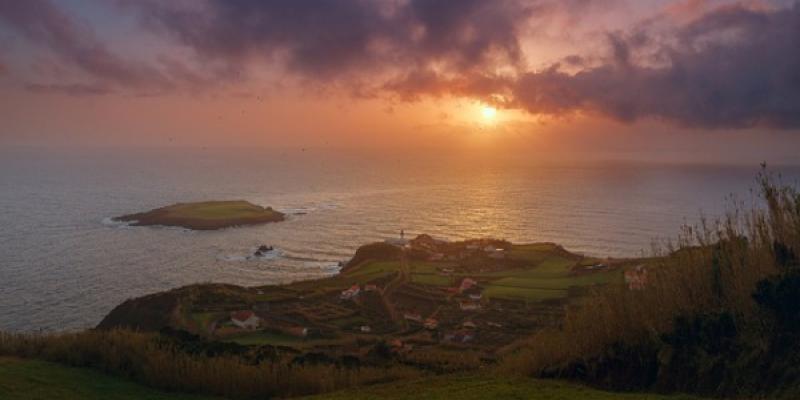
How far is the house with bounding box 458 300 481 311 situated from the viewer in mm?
34031

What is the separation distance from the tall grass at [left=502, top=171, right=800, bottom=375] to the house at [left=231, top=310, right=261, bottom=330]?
22902 millimetres

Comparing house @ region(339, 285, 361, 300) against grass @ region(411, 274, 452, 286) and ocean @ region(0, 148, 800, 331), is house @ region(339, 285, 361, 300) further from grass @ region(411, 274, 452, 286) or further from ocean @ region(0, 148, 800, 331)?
ocean @ region(0, 148, 800, 331)

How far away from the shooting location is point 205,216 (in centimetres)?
7419

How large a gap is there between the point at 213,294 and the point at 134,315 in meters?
4.86

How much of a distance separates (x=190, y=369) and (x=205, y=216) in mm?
66253

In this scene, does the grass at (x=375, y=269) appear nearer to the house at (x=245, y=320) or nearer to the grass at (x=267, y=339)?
the house at (x=245, y=320)

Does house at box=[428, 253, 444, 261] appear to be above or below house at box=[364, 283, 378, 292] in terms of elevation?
above

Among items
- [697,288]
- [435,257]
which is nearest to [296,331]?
[435,257]

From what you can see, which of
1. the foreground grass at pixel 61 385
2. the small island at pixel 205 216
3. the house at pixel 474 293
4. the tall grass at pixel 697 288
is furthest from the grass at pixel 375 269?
the tall grass at pixel 697 288

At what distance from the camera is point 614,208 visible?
83.1 meters

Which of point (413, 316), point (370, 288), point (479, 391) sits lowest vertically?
point (413, 316)

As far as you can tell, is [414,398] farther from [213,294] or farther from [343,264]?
[343,264]

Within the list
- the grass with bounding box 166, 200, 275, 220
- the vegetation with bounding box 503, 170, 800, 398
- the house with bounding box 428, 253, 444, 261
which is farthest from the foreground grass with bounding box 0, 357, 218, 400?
the grass with bounding box 166, 200, 275, 220

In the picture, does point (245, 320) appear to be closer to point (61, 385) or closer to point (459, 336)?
point (459, 336)
